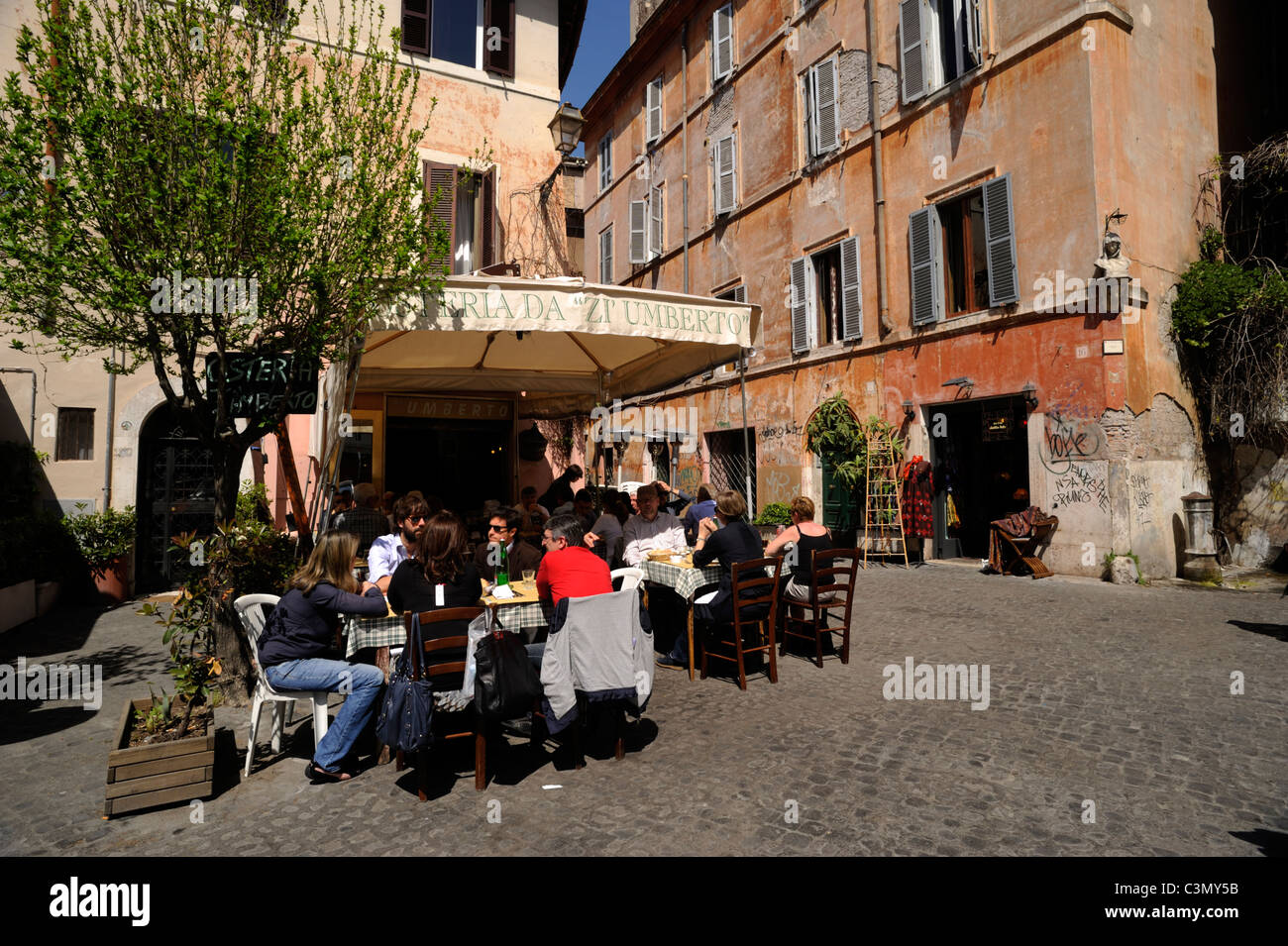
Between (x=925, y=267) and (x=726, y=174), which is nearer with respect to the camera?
(x=925, y=267)

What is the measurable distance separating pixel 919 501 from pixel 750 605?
7.39 metres

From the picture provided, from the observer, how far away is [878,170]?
1252 centimetres

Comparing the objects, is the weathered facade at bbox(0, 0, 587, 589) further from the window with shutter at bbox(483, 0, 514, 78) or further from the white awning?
the white awning

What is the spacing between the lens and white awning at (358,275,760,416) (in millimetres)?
4988

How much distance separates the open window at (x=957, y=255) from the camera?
1078cm

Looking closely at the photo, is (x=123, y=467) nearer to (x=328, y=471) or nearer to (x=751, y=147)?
(x=328, y=471)

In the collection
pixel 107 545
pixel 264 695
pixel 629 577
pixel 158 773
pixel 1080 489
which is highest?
pixel 1080 489

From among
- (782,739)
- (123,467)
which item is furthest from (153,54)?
(123,467)

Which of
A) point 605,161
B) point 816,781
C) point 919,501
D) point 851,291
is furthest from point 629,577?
point 605,161

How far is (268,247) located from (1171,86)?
1265 centimetres

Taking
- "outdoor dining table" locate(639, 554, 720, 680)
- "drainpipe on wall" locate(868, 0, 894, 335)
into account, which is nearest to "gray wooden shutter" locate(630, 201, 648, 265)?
"drainpipe on wall" locate(868, 0, 894, 335)

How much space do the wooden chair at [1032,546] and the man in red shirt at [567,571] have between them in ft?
26.2

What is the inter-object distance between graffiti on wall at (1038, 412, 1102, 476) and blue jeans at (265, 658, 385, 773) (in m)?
9.44

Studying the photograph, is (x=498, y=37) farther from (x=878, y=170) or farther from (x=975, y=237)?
(x=975, y=237)
